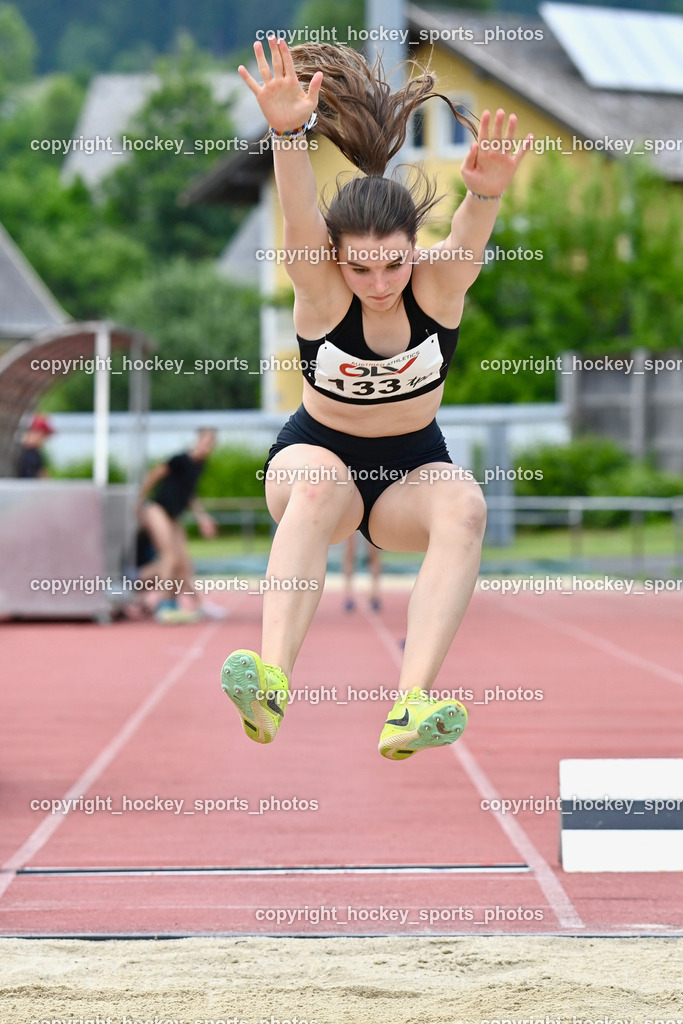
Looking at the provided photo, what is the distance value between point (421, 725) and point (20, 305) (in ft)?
109

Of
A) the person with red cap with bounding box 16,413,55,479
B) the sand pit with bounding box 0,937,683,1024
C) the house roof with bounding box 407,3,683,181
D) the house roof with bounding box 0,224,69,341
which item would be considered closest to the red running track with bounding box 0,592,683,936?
the sand pit with bounding box 0,937,683,1024

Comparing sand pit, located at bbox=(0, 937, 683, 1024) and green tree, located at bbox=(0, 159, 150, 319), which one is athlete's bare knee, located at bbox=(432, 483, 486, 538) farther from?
green tree, located at bbox=(0, 159, 150, 319)

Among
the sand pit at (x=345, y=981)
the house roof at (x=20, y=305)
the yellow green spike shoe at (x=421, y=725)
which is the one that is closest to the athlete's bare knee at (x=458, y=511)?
the yellow green spike shoe at (x=421, y=725)

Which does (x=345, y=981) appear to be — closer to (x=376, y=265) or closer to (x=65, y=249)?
(x=376, y=265)

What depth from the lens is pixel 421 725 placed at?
167 inches

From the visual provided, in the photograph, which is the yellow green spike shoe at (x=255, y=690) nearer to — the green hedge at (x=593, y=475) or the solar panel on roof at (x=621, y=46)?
the green hedge at (x=593, y=475)

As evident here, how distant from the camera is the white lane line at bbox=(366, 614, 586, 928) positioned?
17.0 ft

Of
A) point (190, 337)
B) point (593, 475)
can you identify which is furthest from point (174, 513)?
point (190, 337)

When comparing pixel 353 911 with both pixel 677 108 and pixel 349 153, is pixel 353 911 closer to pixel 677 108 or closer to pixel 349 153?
pixel 349 153

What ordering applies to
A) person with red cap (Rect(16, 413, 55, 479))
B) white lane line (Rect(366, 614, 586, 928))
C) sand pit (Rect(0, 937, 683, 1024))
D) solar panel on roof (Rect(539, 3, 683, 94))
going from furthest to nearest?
solar panel on roof (Rect(539, 3, 683, 94)) < person with red cap (Rect(16, 413, 55, 479)) < white lane line (Rect(366, 614, 586, 928)) < sand pit (Rect(0, 937, 683, 1024))

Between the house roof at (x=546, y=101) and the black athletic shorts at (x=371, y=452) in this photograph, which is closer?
the black athletic shorts at (x=371, y=452)

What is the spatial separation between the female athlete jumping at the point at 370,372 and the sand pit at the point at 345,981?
71 cm

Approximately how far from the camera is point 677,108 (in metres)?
34.3

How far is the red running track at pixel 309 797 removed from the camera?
5.23m
